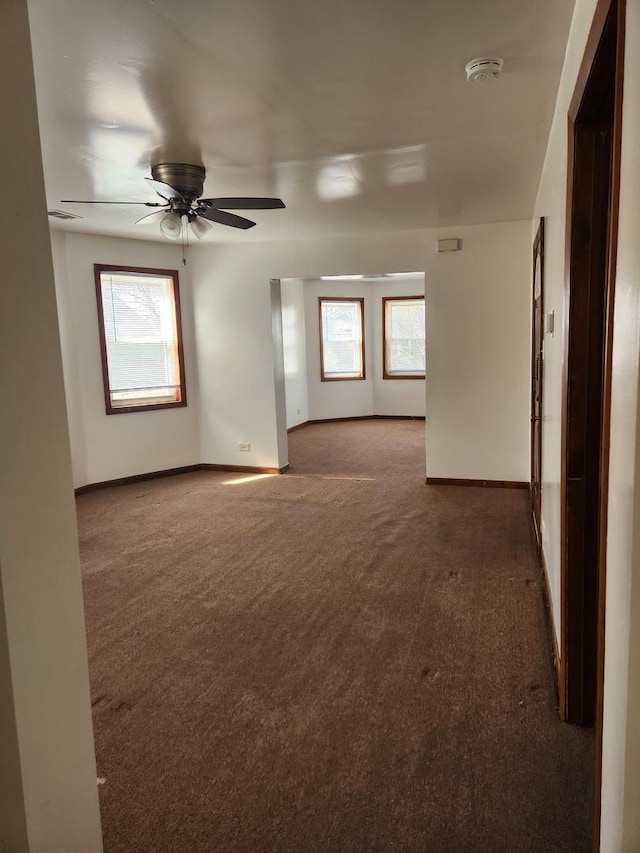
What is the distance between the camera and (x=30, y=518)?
116 centimetres

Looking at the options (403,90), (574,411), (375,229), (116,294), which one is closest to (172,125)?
(403,90)

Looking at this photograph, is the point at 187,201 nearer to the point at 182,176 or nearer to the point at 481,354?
the point at 182,176

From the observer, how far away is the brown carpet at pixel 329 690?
1.78m

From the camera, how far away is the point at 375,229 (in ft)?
18.4

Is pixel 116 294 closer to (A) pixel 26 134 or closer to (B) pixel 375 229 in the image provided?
(B) pixel 375 229

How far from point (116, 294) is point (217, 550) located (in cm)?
323

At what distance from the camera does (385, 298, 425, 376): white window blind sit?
10133 mm

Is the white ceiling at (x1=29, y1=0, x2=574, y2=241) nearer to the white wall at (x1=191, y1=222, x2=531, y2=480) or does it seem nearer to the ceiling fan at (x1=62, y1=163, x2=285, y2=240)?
the ceiling fan at (x1=62, y1=163, x2=285, y2=240)

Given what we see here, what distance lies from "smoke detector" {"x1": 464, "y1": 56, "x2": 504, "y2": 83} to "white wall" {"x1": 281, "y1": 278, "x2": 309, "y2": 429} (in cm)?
676

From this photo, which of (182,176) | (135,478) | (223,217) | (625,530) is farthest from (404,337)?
(625,530)

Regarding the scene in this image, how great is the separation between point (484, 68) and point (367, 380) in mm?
8181

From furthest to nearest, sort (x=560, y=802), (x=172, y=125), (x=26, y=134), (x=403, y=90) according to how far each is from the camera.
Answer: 1. (x=172, y=125)
2. (x=403, y=90)
3. (x=560, y=802)
4. (x=26, y=134)

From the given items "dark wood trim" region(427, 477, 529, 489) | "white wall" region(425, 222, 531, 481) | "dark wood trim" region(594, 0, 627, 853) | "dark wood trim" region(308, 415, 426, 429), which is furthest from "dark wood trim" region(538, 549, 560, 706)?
"dark wood trim" region(308, 415, 426, 429)

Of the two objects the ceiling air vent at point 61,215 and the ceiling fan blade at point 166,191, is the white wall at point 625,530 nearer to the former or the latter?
the ceiling fan blade at point 166,191
